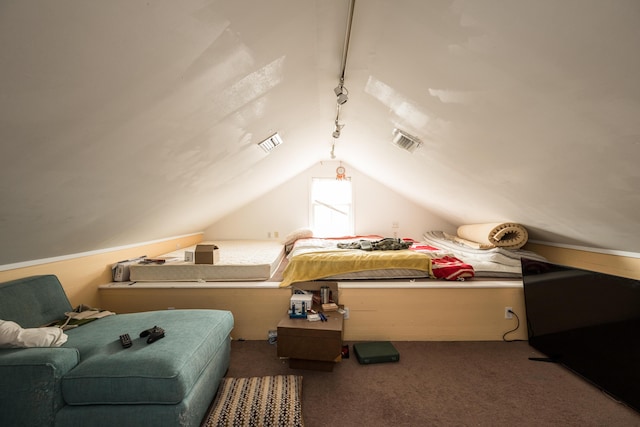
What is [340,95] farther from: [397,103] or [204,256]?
[204,256]

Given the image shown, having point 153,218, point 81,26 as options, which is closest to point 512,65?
point 81,26

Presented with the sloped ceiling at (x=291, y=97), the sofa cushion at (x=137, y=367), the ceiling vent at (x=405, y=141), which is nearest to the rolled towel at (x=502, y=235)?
the sloped ceiling at (x=291, y=97)

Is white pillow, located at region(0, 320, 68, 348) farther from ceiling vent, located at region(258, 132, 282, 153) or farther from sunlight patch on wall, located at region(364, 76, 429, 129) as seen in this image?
sunlight patch on wall, located at region(364, 76, 429, 129)

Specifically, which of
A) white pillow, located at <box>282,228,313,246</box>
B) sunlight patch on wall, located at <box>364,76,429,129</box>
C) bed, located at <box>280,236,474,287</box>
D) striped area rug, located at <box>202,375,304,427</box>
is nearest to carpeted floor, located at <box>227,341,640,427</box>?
striped area rug, located at <box>202,375,304,427</box>

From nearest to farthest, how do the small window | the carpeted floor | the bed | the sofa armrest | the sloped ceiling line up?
the sloped ceiling
the sofa armrest
the carpeted floor
the bed
the small window

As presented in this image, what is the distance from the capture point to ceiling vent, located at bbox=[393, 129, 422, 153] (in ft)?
7.79

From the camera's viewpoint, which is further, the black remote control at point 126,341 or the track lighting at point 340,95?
the track lighting at point 340,95

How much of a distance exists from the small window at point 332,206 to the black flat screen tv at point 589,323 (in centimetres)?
304

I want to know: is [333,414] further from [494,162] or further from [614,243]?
[614,243]

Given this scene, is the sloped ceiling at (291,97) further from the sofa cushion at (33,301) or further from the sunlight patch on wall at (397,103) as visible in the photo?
the sofa cushion at (33,301)

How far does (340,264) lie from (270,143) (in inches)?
55.3

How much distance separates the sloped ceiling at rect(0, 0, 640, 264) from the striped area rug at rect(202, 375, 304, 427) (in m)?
1.52

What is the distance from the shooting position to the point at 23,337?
4.43 feet

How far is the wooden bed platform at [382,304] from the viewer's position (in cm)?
244
